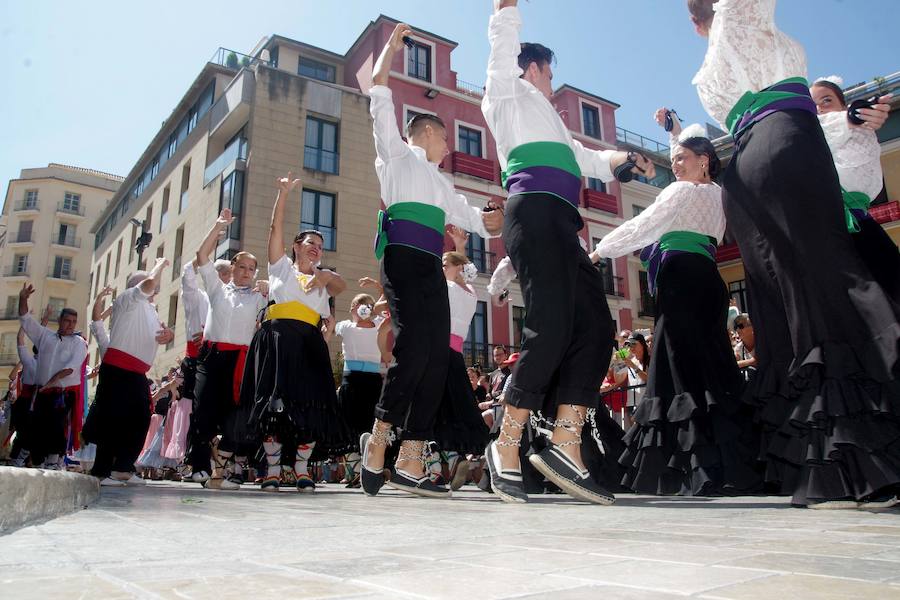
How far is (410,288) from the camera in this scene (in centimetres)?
365

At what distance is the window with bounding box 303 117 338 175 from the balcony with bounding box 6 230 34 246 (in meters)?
33.3

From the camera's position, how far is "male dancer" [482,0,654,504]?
113 inches

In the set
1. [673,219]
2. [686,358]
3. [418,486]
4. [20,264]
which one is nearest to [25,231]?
[20,264]

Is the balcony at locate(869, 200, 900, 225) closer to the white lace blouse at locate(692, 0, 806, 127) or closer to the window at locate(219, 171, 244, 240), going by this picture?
the window at locate(219, 171, 244, 240)

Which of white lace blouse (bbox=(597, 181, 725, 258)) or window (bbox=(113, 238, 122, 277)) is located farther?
window (bbox=(113, 238, 122, 277))

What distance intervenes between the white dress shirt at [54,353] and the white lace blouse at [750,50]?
755 centimetres

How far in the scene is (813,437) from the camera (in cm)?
235

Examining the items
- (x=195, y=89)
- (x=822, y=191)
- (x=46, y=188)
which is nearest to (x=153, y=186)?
(x=195, y=89)

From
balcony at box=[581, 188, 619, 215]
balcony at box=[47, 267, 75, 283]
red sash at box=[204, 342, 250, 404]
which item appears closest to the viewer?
red sash at box=[204, 342, 250, 404]

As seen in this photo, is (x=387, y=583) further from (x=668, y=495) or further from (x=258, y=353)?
(x=258, y=353)

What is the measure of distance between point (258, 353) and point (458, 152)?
19.0 metres

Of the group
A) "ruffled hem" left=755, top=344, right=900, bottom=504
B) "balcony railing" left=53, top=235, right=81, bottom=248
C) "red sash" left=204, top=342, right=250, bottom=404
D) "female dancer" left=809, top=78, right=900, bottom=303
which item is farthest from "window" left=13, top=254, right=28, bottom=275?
"ruffled hem" left=755, top=344, right=900, bottom=504

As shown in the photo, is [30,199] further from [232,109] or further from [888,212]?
[888,212]

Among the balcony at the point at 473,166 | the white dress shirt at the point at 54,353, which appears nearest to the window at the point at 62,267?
the balcony at the point at 473,166
